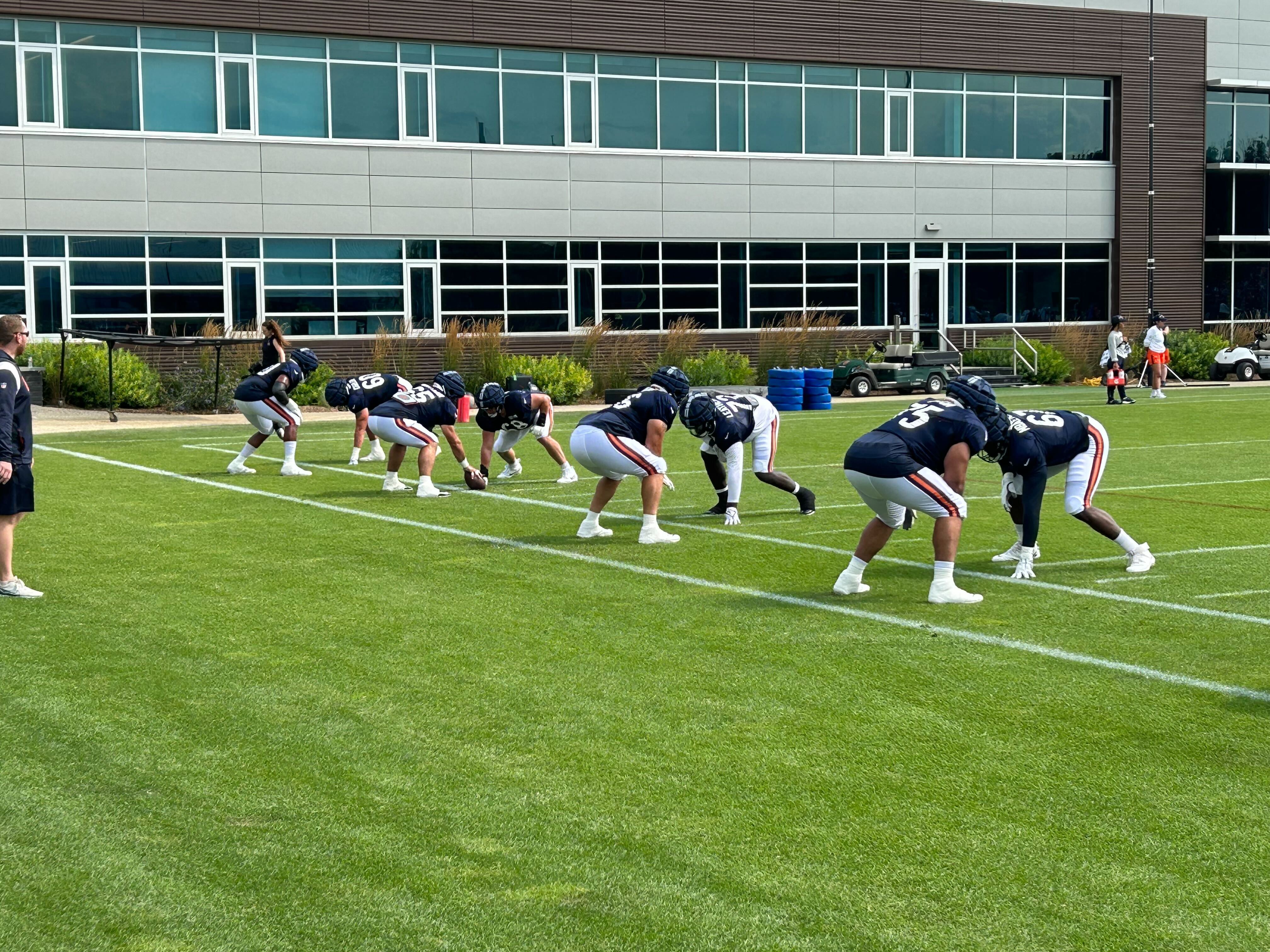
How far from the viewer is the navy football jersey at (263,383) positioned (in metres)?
19.0

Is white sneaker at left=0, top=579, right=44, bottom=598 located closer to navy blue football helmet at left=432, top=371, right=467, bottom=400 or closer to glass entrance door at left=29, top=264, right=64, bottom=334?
navy blue football helmet at left=432, top=371, right=467, bottom=400

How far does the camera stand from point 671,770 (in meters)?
6.63

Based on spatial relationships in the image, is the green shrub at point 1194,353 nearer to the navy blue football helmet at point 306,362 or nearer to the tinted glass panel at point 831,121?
the tinted glass panel at point 831,121

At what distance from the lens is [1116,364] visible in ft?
107

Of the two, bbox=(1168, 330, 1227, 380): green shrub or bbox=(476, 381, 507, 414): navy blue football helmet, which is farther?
bbox=(1168, 330, 1227, 380): green shrub

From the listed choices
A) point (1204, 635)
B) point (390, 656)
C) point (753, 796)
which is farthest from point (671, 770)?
point (1204, 635)

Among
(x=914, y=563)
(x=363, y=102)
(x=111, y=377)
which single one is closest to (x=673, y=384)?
(x=914, y=563)

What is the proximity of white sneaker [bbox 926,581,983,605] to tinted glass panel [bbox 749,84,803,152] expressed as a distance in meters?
32.3

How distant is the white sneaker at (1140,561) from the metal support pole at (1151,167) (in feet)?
116

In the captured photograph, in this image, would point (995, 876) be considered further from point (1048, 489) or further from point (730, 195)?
point (730, 195)

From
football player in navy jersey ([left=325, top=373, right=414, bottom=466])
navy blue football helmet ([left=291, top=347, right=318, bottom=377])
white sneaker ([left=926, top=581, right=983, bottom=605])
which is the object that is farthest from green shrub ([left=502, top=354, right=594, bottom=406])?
white sneaker ([left=926, top=581, right=983, bottom=605])

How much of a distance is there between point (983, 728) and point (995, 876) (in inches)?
75.4

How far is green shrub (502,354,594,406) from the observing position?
34.7m

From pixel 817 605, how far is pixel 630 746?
11.6ft
